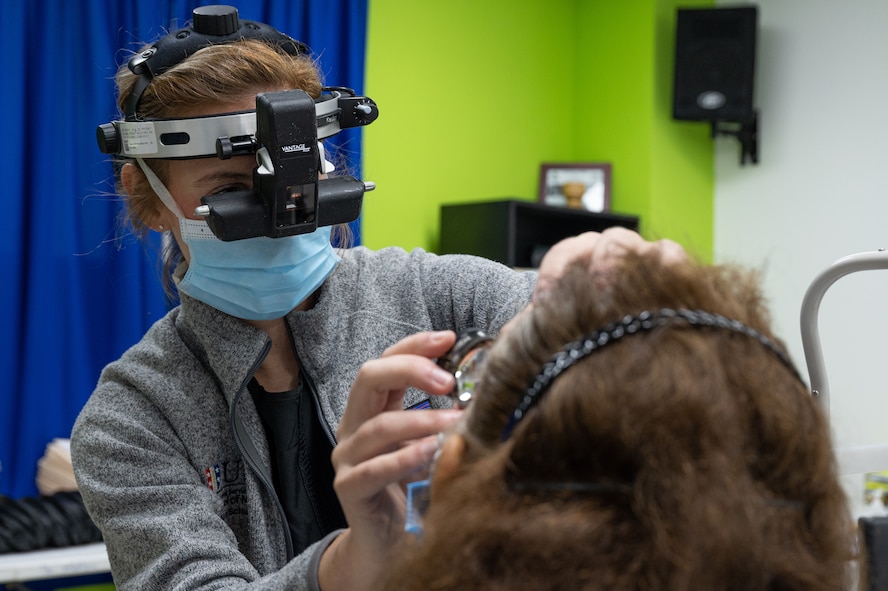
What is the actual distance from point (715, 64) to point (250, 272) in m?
3.10

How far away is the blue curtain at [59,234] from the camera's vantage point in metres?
2.76

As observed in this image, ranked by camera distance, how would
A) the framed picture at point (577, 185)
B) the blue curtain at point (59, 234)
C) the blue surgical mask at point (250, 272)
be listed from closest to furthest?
the blue surgical mask at point (250, 272)
the blue curtain at point (59, 234)
the framed picture at point (577, 185)

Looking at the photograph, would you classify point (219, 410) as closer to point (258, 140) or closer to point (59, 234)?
point (258, 140)

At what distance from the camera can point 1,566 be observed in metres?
2.25

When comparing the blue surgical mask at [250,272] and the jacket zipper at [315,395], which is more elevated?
the blue surgical mask at [250,272]

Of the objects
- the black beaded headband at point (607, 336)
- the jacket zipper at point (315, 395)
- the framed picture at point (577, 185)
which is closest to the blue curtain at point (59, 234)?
the jacket zipper at point (315, 395)

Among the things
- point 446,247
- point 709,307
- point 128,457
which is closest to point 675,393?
point 709,307

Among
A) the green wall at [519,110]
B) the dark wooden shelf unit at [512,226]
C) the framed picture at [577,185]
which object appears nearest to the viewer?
the dark wooden shelf unit at [512,226]

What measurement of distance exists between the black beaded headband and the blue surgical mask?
765 mm

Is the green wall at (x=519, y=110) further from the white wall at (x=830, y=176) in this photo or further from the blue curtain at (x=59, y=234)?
the blue curtain at (x=59, y=234)

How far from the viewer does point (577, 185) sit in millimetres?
4059

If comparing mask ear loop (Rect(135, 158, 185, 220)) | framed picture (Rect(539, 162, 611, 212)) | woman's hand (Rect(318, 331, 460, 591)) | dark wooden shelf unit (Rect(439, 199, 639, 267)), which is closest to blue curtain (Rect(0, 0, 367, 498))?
dark wooden shelf unit (Rect(439, 199, 639, 267))

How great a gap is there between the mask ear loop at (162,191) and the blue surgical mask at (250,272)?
0.02m

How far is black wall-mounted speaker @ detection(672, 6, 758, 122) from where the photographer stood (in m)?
3.81
